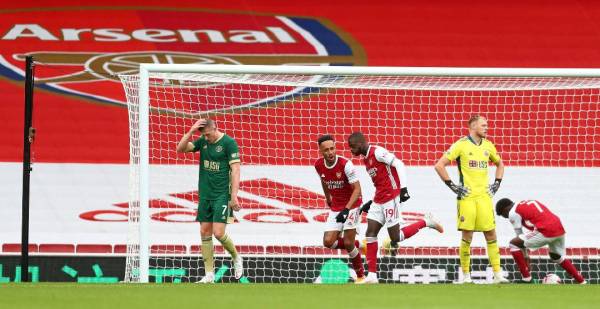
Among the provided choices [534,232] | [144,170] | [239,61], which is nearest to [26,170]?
[144,170]

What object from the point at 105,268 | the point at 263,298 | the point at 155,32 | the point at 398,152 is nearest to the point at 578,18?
the point at 398,152

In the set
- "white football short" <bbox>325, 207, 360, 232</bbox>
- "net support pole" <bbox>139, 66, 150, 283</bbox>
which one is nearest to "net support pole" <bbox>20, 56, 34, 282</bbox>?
"net support pole" <bbox>139, 66, 150, 283</bbox>

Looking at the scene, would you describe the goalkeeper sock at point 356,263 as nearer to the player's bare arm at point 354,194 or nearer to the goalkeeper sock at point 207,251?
the player's bare arm at point 354,194

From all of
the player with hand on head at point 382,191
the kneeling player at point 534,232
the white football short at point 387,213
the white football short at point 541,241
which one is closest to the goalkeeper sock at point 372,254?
the player with hand on head at point 382,191

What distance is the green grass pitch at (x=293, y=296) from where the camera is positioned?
702 cm

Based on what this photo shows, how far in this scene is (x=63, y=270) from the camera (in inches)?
495

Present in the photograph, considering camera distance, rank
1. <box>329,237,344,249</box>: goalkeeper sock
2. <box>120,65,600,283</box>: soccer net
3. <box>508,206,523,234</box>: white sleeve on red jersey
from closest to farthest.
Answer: <box>329,237,344,249</box>: goalkeeper sock < <box>508,206,523,234</box>: white sleeve on red jersey < <box>120,65,600,283</box>: soccer net

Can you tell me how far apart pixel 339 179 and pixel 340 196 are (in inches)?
8.8

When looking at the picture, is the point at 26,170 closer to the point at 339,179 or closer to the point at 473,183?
the point at 339,179

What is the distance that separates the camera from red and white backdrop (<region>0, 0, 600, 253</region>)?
13.3 meters

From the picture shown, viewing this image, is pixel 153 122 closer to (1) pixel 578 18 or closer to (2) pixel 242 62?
(2) pixel 242 62

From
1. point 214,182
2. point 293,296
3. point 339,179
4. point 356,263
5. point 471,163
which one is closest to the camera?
point 293,296

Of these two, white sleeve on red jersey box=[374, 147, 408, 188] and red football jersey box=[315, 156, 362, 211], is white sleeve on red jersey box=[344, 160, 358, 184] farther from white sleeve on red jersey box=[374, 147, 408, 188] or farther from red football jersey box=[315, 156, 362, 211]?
white sleeve on red jersey box=[374, 147, 408, 188]

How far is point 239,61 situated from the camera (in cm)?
1463
